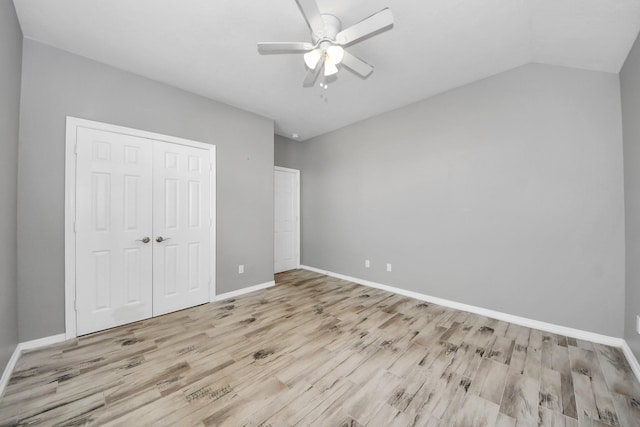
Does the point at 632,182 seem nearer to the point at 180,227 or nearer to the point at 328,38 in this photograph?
the point at 328,38

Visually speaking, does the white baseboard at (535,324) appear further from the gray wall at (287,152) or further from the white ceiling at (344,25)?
the gray wall at (287,152)

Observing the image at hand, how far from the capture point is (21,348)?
2.07 meters

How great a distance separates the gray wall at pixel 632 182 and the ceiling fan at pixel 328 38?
210cm

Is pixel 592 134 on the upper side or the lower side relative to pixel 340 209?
upper

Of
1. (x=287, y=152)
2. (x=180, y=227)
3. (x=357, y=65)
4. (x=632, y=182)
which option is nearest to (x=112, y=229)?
(x=180, y=227)

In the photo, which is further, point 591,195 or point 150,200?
point 150,200

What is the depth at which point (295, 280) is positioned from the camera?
4.32m

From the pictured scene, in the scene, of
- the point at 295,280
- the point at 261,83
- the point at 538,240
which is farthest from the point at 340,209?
the point at 538,240

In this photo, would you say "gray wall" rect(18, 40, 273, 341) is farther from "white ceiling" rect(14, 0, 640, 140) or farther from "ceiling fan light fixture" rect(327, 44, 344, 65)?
"ceiling fan light fixture" rect(327, 44, 344, 65)

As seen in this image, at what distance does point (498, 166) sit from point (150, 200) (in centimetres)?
423

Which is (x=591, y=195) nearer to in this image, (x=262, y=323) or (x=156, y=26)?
(x=262, y=323)

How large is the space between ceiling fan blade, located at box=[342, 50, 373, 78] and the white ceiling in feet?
0.82

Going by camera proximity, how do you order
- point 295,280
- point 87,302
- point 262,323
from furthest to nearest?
point 295,280
point 262,323
point 87,302

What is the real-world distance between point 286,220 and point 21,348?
3.75 m
